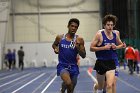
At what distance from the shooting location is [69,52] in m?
10.6

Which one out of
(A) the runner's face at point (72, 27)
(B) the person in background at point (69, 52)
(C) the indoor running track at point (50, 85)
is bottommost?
(C) the indoor running track at point (50, 85)

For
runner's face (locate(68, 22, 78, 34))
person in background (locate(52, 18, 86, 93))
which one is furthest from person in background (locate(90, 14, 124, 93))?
runner's face (locate(68, 22, 78, 34))

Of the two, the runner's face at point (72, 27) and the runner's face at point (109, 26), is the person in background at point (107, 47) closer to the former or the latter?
the runner's face at point (109, 26)

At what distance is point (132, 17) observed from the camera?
49.4 m

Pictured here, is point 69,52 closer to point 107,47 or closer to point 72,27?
point 72,27

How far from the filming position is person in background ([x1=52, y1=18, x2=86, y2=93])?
34.4 feet

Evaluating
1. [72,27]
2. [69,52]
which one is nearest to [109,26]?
[72,27]

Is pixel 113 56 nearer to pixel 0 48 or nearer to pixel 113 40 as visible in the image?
pixel 113 40

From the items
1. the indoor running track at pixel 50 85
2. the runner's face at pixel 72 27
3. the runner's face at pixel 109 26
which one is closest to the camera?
the runner's face at pixel 72 27

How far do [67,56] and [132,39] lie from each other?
1499 inches

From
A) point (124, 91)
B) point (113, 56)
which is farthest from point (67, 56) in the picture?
point (124, 91)

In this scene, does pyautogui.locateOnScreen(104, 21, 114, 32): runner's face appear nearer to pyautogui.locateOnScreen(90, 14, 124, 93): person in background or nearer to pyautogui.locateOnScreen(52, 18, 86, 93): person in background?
pyautogui.locateOnScreen(90, 14, 124, 93): person in background

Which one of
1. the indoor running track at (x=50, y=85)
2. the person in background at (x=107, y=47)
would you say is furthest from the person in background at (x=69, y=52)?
the indoor running track at (x=50, y=85)

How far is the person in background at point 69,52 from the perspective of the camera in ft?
34.4
